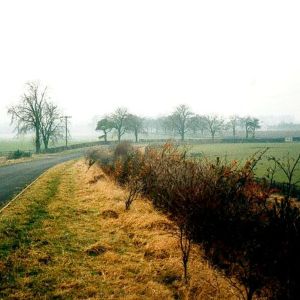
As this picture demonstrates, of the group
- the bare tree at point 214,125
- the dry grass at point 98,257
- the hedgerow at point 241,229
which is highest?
the bare tree at point 214,125

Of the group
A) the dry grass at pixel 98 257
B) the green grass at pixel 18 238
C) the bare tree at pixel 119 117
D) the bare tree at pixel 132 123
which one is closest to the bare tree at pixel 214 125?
the bare tree at pixel 132 123

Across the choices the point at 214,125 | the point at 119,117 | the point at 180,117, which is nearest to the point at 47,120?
the point at 119,117

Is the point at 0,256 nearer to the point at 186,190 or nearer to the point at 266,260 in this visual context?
the point at 186,190

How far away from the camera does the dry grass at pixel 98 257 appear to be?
5996 mm

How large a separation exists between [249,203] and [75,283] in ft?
15.2

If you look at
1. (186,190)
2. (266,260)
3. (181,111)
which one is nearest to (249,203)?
(186,190)

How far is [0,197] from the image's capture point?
15.0 m

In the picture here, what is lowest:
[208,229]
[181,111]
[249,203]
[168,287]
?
[168,287]

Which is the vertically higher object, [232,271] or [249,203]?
[249,203]

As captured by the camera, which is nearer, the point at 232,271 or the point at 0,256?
the point at 232,271

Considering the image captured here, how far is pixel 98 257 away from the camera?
7648 mm

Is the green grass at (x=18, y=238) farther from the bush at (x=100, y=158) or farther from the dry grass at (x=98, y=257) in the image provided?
the bush at (x=100, y=158)

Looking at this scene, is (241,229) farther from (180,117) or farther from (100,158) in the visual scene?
(180,117)

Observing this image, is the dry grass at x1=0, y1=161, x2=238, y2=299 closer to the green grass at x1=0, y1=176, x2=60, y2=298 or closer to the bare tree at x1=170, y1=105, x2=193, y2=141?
the green grass at x1=0, y1=176, x2=60, y2=298
